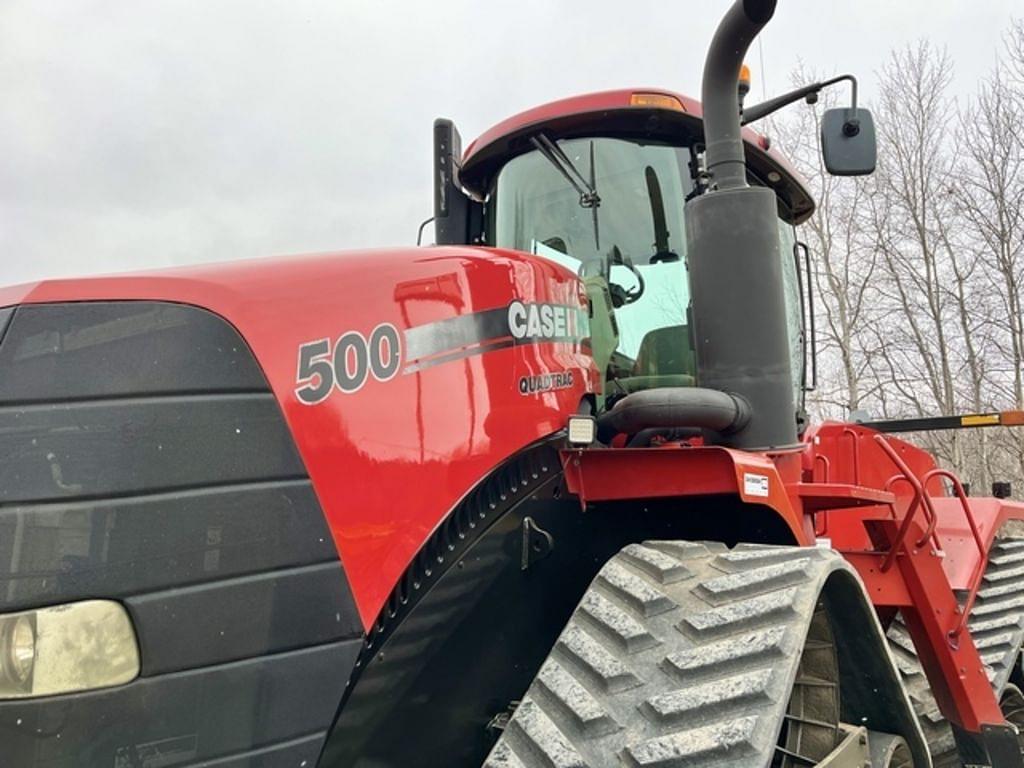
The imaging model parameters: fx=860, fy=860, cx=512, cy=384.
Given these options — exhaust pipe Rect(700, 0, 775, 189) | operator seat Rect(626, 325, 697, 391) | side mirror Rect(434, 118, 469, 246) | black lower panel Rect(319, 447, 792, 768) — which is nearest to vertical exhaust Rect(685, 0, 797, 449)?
exhaust pipe Rect(700, 0, 775, 189)

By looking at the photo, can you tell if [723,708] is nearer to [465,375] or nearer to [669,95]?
[465,375]

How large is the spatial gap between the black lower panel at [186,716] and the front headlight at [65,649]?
0.8 inches

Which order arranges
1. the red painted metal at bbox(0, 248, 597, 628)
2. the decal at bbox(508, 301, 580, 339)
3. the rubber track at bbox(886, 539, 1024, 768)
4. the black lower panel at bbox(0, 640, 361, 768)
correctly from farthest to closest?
1. the rubber track at bbox(886, 539, 1024, 768)
2. the decal at bbox(508, 301, 580, 339)
3. the red painted metal at bbox(0, 248, 597, 628)
4. the black lower panel at bbox(0, 640, 361, 768)

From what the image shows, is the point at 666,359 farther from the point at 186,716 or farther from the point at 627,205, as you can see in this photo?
the point at 186,716

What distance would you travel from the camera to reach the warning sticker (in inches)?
85.1

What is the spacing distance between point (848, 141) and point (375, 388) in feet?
6.63

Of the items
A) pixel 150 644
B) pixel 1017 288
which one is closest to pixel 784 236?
pixel 150 644

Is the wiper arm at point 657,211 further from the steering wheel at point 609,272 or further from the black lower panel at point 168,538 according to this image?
the black lower panel at point 168,538

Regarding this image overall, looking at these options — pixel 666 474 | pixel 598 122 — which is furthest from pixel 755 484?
pixel 598 122

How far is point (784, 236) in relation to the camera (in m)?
3.96

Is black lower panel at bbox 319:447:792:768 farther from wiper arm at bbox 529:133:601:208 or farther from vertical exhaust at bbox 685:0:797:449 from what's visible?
wiper arm at bbox 529:133:601:208

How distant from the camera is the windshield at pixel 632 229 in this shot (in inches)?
115

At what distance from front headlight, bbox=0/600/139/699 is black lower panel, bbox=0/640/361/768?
20mm

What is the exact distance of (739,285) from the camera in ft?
8.05
